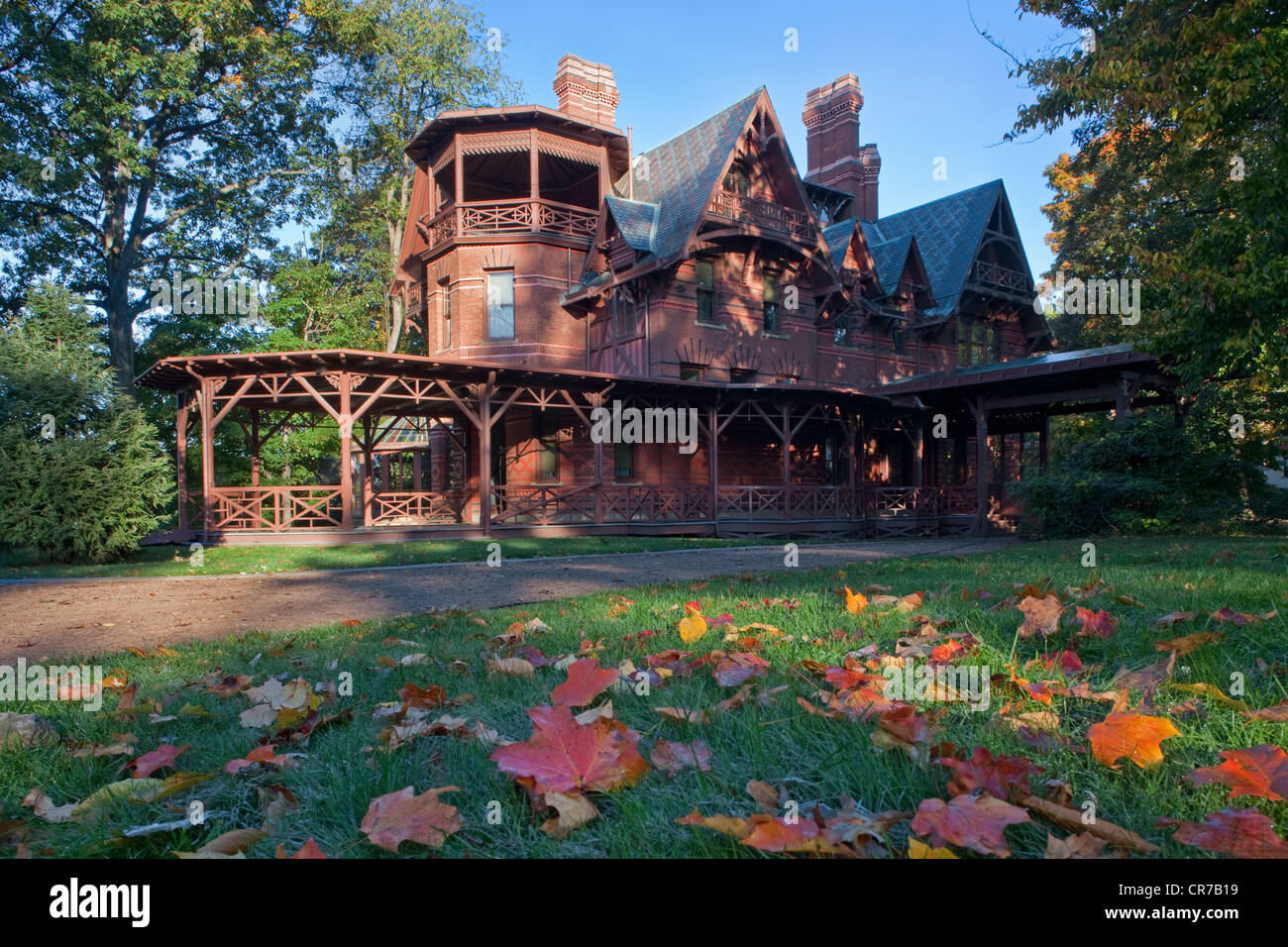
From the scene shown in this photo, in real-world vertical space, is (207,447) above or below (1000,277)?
below

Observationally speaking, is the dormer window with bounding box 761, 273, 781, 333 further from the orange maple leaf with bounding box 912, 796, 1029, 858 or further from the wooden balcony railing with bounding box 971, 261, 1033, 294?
the orange maple leaf with bounding box 912, 796, 1029, 858

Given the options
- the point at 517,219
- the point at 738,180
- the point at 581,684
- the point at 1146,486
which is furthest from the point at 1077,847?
the point at 517,219

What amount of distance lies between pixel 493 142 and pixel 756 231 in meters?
8.72

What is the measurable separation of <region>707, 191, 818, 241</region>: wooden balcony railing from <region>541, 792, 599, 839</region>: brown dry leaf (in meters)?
21.7

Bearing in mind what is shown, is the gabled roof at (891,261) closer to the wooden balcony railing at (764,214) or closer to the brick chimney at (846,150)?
the wooden balcony railing at (764,214)

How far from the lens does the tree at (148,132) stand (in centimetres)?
2298

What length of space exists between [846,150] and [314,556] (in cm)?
3047

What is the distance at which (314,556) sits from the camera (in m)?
14.3

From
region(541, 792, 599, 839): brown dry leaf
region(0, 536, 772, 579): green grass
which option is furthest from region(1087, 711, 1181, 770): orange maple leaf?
region(0, 536, 772, 579): green grass

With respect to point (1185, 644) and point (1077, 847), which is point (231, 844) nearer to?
point (1077, 847)

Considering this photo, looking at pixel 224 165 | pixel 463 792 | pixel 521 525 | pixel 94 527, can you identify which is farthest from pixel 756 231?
pixel 463 792

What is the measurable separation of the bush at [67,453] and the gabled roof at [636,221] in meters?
13.2

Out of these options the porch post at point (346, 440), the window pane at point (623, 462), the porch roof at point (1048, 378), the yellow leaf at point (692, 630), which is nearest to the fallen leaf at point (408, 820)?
the yellow leaf at point (692, 630)
